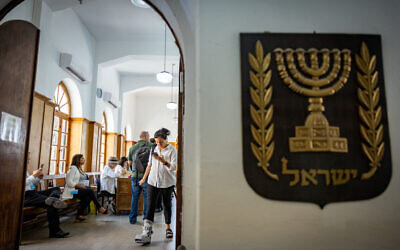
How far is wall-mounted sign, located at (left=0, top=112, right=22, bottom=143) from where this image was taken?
2.61 metres

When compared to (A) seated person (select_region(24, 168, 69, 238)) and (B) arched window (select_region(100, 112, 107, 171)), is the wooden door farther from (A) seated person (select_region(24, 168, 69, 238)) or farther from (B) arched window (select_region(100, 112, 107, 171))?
(B) arched window (select_region(100, 112, 107, 171))

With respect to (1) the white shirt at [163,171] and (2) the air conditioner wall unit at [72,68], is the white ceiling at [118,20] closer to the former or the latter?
(2) the air conditioner wall unit at [72,68]

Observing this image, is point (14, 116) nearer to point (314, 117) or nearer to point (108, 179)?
point (314, 117)

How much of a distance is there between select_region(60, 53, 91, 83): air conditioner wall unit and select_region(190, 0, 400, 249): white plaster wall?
5.60 meters

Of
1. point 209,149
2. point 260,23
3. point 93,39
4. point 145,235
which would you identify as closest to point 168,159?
point 145,235

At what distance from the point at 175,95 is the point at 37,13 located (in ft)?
32.1

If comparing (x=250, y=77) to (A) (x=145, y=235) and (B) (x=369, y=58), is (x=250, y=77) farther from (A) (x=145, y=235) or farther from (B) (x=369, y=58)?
(A) (x=145, y=235)

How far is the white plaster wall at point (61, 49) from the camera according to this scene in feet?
18.2

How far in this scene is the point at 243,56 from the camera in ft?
5.55

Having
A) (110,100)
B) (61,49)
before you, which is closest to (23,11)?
(61,49)

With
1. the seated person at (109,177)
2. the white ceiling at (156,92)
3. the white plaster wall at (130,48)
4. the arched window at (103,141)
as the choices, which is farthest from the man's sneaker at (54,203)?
the white ceiling at (156,92)

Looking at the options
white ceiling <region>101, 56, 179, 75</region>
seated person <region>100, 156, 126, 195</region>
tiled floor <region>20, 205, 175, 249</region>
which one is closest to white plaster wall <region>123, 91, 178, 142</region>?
white ceiling <region>101, 56, 179, 75</region>

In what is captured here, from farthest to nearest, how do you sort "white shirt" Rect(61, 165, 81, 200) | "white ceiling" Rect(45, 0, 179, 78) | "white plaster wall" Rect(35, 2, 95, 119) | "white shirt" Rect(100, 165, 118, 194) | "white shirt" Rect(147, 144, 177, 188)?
1. "white ceiling" Rect(45, 0, 179, 78)
2. "white shirt" Rect(100, 165, 118, 194)
3. "white plaster wall" Rect(35, 2, 95, 119)
4. "white shirt" Rect(61, 165, 81, 200)
5. "white shirt" Rect(147, 144, 177, 188)

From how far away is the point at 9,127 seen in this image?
2.70 m
